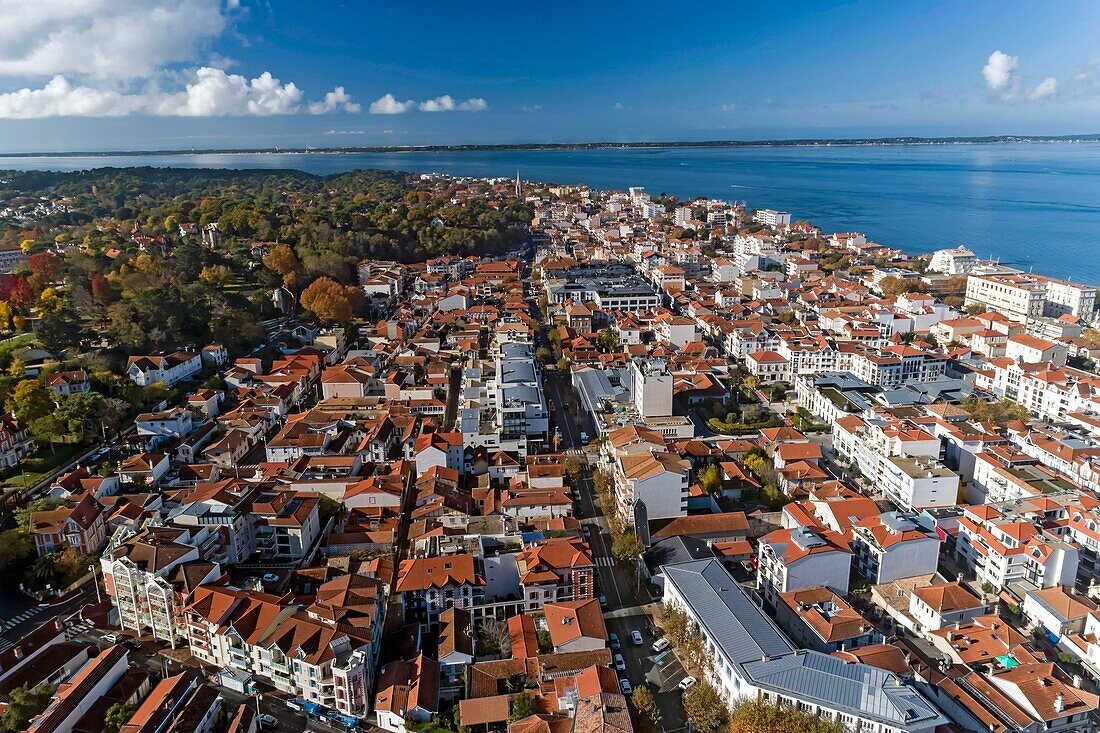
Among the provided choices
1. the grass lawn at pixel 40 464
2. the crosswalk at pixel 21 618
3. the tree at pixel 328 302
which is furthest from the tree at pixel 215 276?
the crosswalk at pixel 21 618

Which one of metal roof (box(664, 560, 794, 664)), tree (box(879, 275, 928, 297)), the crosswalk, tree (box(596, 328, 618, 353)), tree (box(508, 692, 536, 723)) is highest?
tree (box(879, 275, 928, 297))

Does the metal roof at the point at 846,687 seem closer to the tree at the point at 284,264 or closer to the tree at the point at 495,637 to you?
the tree at the point at 495,637

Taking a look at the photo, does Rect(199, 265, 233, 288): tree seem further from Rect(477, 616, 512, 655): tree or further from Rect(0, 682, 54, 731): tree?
Rect(477, 616, 512, 655): tree

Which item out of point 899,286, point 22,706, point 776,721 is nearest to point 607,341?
point 899,286

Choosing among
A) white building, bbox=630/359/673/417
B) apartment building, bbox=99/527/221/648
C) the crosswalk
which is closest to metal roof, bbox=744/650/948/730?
apartment building, bbox=99/527/221/648

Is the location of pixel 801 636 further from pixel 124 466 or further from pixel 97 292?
pixel 97 292

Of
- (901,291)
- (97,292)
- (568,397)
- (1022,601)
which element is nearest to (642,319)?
(568,397)
